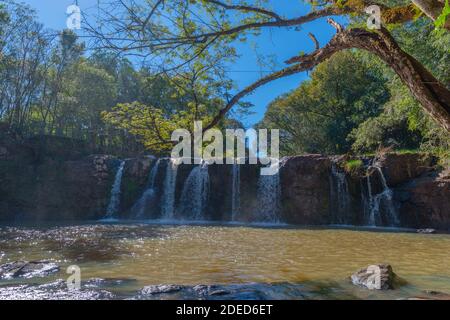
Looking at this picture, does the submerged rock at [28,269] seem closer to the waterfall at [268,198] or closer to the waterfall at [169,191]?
the waterfall at [169,191]

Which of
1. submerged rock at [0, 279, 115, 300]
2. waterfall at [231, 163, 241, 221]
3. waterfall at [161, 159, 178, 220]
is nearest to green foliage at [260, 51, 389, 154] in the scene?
waterfall at [231, 163, 241, 221]

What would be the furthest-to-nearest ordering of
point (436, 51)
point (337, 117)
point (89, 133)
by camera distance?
point (89, 133), point (337, 117), point (436, 51)

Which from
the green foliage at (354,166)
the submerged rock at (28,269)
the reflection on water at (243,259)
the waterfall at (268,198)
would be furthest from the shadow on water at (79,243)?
the green foliage at (354,166)

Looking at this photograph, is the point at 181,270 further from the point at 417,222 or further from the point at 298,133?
the point at 298,133

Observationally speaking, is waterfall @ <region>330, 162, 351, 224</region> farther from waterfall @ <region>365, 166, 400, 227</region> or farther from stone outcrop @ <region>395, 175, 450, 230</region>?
stone outcrop @ <region>395, 175, 450, 230</region>

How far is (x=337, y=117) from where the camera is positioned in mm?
31656

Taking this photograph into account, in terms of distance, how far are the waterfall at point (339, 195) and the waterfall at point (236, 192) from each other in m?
5.16

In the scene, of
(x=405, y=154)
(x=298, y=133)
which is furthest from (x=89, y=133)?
(x=405, y=154)

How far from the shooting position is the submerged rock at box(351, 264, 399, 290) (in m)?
5.65

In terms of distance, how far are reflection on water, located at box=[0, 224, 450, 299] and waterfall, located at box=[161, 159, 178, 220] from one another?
8037mm

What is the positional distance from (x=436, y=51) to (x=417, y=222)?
8656 millimetres

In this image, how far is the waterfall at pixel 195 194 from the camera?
68.6 feet

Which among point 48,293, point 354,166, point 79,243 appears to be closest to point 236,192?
point 354,166

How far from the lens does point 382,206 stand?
18812 mm
